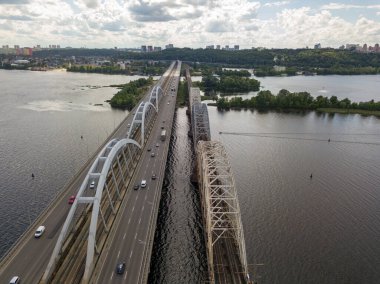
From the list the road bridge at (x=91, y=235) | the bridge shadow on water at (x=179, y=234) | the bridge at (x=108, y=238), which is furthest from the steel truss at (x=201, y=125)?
the road bridge at (x=91, y=235)

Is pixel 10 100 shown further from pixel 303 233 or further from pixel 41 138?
pixel 303 233

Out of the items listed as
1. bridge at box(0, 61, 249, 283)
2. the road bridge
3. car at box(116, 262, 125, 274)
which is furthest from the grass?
car at box(116, 262, 125, 274)

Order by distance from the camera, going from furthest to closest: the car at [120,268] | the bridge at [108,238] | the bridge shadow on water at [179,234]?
the bridge shadow on water at [179,234] → the car at [120,268] → the bridge at [108,238]

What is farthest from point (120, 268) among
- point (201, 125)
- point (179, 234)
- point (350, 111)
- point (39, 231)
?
point (350, 111)

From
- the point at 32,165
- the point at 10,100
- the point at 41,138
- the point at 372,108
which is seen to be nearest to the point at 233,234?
the point at 32,165

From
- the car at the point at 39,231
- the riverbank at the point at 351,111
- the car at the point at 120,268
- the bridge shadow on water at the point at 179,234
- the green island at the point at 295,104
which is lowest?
Answer: the bridge shadow on water at the point at 179,234

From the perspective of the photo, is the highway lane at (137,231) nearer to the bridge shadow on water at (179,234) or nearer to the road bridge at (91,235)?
the road bridge at (91,235)

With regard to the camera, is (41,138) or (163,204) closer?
(163,204)

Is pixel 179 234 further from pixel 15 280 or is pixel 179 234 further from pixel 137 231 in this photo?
pixel 15 280
